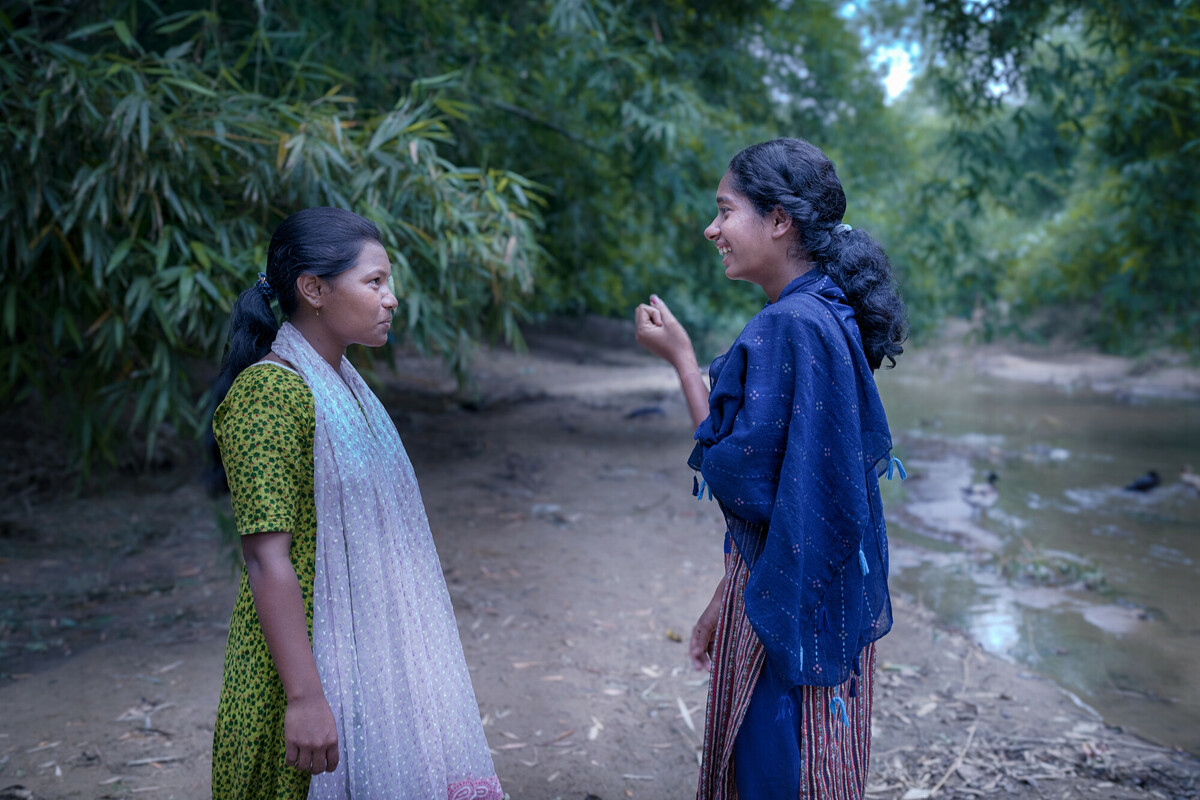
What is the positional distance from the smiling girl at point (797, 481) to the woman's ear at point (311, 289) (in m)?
0.78

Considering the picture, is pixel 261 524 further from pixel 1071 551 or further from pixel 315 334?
pixel 1071 551

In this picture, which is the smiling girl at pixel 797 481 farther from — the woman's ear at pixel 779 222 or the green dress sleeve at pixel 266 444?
the green dress sleeve at pixel 266 444

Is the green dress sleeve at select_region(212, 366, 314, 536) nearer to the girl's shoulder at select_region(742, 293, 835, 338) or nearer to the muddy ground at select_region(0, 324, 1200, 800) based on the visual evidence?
the girl's shoulder at select_region(742, 293, 835, 338)

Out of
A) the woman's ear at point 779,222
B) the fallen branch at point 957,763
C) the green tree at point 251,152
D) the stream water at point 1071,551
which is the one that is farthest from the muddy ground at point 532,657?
the woman's ear at point 779,222

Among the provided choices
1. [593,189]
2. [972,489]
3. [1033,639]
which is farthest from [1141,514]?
[593,189]

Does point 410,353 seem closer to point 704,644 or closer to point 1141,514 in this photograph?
point 1141,514

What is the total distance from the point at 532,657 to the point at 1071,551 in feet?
14.3

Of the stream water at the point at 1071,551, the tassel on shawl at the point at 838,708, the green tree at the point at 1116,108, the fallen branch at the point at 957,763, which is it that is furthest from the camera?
the green tree at the point at 1116,108

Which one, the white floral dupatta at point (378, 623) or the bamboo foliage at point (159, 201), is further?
the bamboo foliage at point (159, 201)

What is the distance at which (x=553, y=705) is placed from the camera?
3438mm

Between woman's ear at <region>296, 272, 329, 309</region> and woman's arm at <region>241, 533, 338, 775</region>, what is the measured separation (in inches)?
17.9

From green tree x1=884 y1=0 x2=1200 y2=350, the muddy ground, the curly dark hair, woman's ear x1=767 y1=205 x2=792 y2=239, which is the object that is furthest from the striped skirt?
green tree x1=884 y1=0 x2=1200 y2=350

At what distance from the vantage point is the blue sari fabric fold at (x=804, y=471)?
1.62 m

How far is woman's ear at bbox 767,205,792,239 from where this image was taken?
5.75 ft
